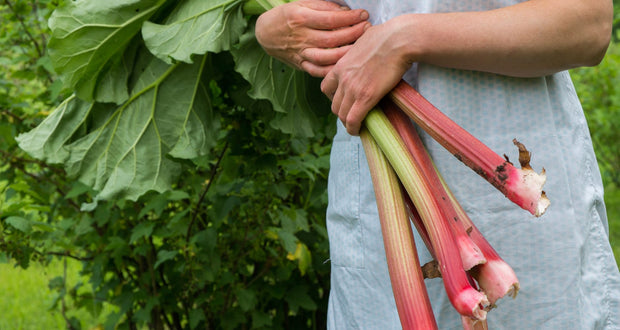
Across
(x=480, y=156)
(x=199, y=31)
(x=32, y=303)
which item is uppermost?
(x=480, y=156)

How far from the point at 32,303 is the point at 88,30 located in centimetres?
257

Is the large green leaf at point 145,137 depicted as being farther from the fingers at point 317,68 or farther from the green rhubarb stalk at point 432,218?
the green rhubarb stalk at point 432,218

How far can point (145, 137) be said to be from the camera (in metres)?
1.91

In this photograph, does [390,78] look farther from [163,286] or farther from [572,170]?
[163,286]

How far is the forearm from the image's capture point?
1105 mm

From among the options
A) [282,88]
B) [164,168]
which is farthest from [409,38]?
[164,168]

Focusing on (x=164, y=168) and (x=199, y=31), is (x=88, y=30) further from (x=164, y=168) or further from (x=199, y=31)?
(x=164, y=168)

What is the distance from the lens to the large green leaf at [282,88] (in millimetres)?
1775

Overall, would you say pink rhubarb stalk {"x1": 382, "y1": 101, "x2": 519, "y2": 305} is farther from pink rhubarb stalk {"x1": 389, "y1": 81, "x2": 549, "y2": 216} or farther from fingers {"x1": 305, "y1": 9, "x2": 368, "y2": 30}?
fingers {"x1": 305, "y1": 9, "x2": 368, "y2": 30}

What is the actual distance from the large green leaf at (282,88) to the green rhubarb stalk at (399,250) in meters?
0.63

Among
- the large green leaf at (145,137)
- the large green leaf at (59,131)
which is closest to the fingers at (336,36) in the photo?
the large green leaf at (145,137)

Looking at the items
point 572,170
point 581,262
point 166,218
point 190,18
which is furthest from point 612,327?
point 166,218

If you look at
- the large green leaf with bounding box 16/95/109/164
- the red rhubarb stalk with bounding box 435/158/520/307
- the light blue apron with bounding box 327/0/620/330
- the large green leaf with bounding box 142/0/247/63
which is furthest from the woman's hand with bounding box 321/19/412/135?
the large green leaf with bounding box 16/95/109/164

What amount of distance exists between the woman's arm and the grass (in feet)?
7.90
